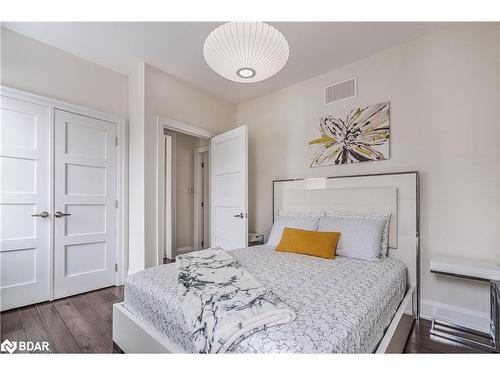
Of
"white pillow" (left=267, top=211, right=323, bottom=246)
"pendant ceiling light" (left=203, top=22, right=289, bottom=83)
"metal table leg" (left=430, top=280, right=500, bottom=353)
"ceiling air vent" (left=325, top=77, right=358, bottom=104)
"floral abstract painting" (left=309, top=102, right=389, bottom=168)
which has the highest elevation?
"ceiling air vent" (left=325, top=77, right=358, bottom=104)

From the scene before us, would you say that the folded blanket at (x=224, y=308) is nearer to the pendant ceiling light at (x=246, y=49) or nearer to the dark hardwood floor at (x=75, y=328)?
the dark hardwood floor at (x=75, y=328)

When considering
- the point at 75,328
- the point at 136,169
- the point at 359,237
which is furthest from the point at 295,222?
the point at 75,328

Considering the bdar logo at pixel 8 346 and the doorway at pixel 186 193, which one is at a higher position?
the doorway at pixel 186 193

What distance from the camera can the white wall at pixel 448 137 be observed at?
1950 millimetres

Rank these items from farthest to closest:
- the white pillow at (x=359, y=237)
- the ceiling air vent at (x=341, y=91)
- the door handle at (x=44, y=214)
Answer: the ceiling air vent at (x=341, y=91), the door handle at (x=44, y=214), the white pillow at (x=359, y=237)

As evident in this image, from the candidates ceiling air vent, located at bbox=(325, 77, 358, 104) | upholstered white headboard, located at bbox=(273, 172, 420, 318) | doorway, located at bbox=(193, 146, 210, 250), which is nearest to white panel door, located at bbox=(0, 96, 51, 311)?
doorway, located at bbox=(193, 146, 210, 250)

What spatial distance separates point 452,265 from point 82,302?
3.33 m

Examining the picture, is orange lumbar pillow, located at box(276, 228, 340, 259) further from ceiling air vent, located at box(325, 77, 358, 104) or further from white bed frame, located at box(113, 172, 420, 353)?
ceiling air vent, located at box(325, 77, 358, 104)

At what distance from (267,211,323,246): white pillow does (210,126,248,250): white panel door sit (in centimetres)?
40

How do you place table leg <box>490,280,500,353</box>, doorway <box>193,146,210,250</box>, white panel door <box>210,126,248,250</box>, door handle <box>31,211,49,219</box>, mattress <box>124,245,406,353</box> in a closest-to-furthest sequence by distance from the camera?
mattress <box>124,245,406,353</box> → table leg <box>490,280,500,353</box> → door handle <box>31,211,49,219</box> → white panel door <box>210,126,248,250</box> → doorway <box>193,146,210,250</box>

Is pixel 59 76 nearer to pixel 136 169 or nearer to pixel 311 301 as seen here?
pixel 136 169

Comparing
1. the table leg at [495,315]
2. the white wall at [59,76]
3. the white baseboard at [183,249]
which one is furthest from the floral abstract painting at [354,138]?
the white baseboard at [183,249]

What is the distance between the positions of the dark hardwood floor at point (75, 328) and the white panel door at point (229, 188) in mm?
1421

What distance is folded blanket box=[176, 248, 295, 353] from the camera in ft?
3.11
